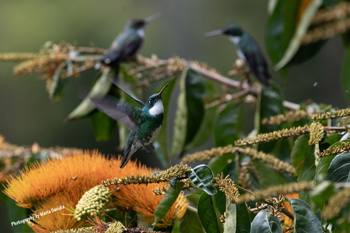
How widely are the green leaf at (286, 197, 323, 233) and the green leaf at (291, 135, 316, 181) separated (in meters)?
0.09

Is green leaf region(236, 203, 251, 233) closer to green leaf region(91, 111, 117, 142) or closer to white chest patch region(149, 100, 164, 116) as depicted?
white chest patch region(149, 100, 164, 116)

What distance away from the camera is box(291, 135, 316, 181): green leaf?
1.70 ft

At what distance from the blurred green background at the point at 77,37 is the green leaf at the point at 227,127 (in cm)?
343

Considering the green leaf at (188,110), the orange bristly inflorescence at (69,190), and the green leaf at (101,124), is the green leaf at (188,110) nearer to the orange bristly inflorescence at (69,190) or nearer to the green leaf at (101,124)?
the green leaf at (101,124)

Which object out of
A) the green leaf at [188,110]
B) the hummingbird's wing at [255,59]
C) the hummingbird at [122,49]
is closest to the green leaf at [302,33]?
the hummingbird's wing at [255,59]

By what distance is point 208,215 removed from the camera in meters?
0.46

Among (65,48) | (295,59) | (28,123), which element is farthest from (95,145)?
(295,59)

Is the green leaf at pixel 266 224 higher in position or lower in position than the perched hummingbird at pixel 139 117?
lower

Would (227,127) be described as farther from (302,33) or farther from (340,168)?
(340,168)

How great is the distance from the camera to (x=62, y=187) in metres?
0.52

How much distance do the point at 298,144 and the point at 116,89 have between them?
27.1 inches

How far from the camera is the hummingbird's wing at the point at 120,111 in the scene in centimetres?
57

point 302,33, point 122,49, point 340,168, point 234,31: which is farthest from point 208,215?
→ point 234,31

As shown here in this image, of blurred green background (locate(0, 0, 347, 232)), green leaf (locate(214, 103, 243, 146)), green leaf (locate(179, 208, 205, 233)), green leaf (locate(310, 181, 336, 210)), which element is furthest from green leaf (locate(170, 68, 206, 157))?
blurred green background (locate(0, 0, 347, 232))
